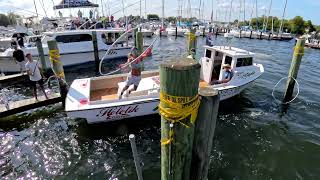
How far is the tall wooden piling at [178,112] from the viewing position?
8.48ft

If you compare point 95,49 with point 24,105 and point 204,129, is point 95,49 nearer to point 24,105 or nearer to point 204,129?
point 24,105

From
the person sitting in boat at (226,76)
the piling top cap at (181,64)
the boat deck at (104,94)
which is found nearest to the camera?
the piling top cap at (181,64)

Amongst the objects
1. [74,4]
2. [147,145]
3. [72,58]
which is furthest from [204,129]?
[74,4]

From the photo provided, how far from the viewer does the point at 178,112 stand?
273cm

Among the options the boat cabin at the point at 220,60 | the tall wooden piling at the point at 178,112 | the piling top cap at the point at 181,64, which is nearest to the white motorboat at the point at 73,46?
the boat cabin at the point at 220,60

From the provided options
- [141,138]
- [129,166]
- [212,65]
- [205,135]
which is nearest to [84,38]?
[212,65]

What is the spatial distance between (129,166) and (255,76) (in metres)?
7.29

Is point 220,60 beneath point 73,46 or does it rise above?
above

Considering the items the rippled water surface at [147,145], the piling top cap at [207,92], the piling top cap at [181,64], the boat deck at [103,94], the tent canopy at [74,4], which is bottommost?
the rippled water surface at [147,145]

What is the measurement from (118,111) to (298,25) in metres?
73.3

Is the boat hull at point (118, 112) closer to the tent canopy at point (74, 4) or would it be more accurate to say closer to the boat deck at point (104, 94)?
the boat deck at point (104, 94)

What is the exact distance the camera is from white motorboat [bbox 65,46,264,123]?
7840mm

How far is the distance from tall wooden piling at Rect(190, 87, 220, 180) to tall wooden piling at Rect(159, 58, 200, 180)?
121 millimetres

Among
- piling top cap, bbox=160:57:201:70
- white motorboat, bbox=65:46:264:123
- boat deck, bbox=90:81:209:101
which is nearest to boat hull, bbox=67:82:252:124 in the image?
white motorboat, bbox=65:46:264:123
